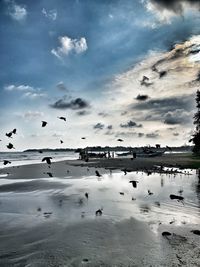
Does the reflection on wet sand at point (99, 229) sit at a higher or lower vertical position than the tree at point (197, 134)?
lower

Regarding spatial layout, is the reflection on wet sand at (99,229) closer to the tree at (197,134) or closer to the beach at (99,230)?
the beach at (99,230)

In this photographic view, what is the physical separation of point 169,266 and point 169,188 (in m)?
20.6

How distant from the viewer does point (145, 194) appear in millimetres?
29609

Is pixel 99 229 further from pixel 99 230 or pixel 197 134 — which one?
pixel 197 134

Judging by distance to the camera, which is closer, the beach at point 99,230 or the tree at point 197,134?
the beach at point 99,230

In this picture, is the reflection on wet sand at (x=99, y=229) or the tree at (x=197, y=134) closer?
the reflection on wet sand at (x=99, y=229)

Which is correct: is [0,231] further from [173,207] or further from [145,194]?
[145,194]

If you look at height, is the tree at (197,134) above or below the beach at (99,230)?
above

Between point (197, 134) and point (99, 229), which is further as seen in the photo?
point (197, 134)

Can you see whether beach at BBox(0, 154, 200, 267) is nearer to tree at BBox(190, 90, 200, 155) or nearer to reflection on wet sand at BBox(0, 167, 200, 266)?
reflection on wet sand at BBox(0, 167, 200, 266)

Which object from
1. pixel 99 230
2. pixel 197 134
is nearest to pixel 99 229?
pixel 99 230

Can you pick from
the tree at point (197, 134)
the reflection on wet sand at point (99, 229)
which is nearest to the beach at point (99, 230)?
the reflection on wet sand at point (99, 229)

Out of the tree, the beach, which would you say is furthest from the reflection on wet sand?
the tree

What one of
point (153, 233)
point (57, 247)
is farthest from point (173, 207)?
point (57, 247)
